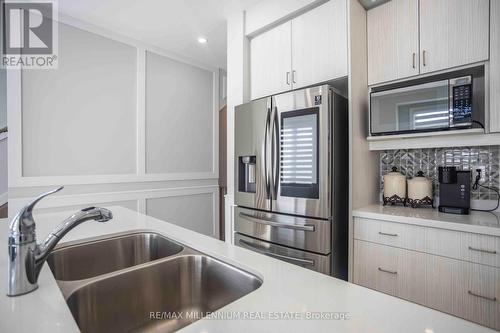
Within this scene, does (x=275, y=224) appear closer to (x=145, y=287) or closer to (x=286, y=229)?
(x=286, y=229)

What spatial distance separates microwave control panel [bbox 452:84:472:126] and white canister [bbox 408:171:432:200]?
47cm

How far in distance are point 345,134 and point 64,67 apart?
2.77 metres

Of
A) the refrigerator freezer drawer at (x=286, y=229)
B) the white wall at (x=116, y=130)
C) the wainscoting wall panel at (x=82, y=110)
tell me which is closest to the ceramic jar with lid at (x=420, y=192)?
the refrigerator freezer drawer at (x=286, y=229)

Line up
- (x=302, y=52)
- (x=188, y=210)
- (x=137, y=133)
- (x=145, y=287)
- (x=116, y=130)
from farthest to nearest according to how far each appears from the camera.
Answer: (x=188, y=210), (x=137, y=133), (x=116, y=130), (x=302, y=52), (x=145, y=287)

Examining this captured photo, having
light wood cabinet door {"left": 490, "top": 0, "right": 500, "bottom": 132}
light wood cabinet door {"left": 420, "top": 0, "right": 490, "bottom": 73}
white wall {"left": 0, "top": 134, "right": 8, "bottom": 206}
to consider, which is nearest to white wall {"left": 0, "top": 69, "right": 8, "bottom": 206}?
white wall {"left": 0, "top": 134, "right": 8, "bottom": 206}

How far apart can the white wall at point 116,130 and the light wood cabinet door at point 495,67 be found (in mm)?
3140

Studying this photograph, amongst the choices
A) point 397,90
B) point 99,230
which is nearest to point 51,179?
point 99,230

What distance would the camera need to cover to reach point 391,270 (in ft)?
5.02

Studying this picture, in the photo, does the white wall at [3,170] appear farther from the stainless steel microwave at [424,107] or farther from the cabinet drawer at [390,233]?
the stainless steel microwave at [424,107]

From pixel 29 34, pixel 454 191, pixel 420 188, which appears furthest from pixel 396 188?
pixel 29 34

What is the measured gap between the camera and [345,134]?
1.84 m

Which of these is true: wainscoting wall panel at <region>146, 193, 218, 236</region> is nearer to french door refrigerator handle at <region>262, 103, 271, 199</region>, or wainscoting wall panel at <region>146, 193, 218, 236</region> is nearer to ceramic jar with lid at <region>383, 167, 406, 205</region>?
french door refrigerator handle at <region>262, 103, 271, 199</region>

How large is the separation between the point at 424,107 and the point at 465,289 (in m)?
1.08

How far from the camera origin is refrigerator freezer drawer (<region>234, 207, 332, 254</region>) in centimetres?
164
